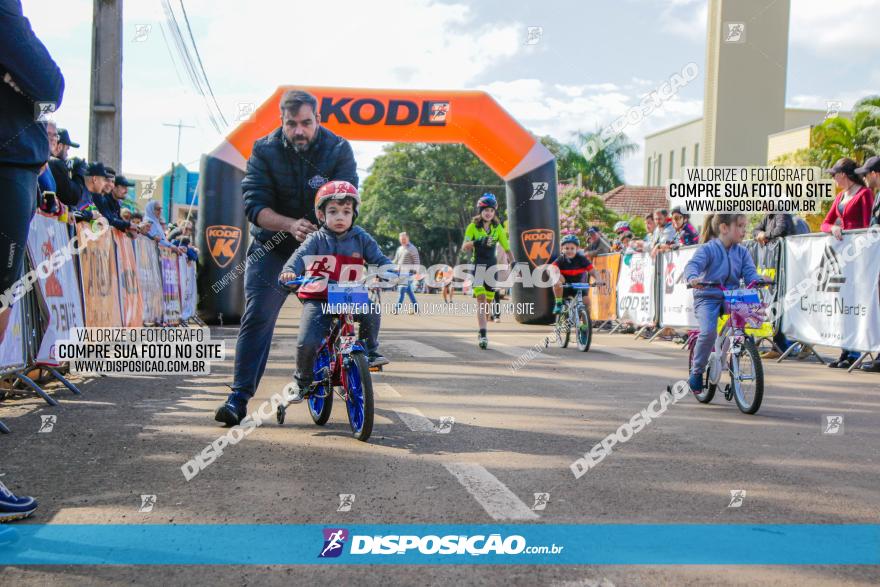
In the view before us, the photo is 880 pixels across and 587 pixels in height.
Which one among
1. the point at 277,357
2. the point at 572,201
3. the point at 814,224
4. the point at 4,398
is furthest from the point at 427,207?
the point at 4,398

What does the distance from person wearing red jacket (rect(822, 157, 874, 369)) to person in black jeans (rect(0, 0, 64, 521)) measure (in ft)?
32.2

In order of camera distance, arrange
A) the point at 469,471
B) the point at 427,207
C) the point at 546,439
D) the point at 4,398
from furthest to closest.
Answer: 1. the point at 427,207
2. the point at 4,398
3. the point at 546,439
4. the point at 469,471

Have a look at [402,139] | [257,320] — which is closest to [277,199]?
[257,320]

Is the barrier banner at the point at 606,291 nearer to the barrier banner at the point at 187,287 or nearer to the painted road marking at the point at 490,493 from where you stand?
the barrier banner at the point at 187,287

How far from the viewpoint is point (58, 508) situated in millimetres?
3654

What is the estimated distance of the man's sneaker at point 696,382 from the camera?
25.0 ft

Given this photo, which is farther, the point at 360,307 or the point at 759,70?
the point at 759,70

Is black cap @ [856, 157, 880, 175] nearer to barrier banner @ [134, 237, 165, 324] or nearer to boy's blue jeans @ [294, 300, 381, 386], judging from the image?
boy's blue jeans @ [294, 300, 381, 386]

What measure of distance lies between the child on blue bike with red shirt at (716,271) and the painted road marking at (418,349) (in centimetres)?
415

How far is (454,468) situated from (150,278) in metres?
10.2

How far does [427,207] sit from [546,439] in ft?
192

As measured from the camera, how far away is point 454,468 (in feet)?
14.9

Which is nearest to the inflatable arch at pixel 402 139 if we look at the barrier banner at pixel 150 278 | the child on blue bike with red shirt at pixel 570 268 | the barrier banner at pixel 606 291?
the barrier banner at pixel 606 291

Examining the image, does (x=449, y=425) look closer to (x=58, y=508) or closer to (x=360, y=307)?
(x=360, y=307)
